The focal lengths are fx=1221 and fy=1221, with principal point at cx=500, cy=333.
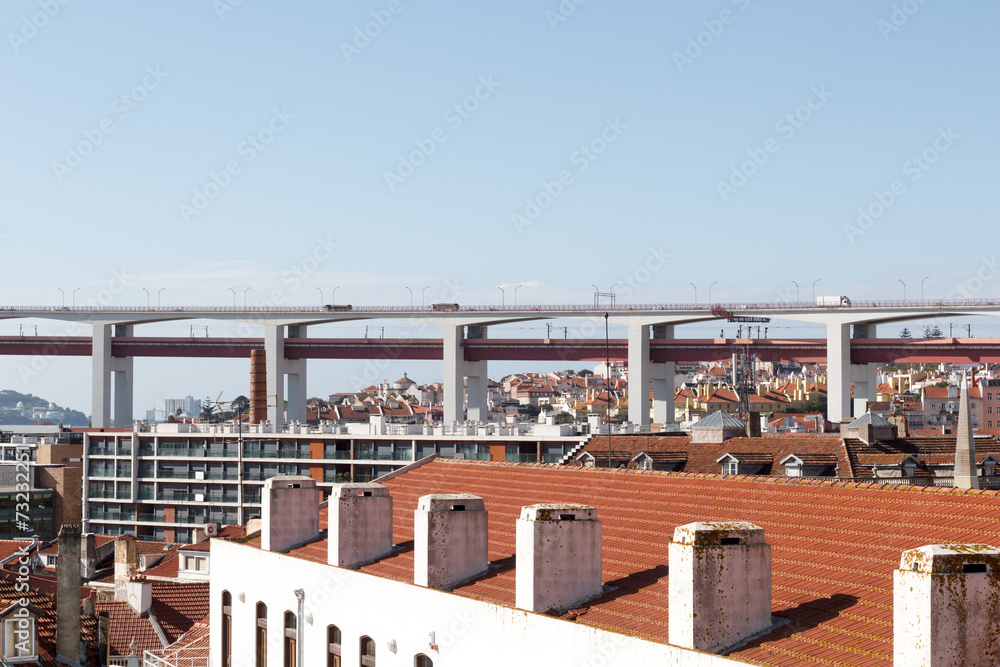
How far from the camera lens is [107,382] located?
11062 centimetres

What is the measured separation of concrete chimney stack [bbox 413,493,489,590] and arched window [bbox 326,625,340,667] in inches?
100

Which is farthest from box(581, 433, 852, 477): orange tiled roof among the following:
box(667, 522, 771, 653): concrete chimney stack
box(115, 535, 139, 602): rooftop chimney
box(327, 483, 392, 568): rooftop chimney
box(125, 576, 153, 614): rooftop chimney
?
box(667, 522, 771, 653): concrete chimney stack

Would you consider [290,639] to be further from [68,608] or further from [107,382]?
[107,382]

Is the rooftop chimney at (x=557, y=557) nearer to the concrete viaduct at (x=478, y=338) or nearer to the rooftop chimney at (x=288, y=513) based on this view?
Result: the rooftop chimney at (x=288, y=513)

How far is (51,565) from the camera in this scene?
52719mm

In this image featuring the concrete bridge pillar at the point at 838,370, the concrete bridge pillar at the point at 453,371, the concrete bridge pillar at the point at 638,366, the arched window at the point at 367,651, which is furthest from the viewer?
the concrete bridge pillar at the point at 453,371

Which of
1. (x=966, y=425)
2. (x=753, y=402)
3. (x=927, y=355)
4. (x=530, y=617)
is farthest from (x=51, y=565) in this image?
(x=753, y=402)

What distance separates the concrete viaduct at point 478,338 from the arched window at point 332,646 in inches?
2884

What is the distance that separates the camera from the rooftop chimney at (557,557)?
14828 millimetres

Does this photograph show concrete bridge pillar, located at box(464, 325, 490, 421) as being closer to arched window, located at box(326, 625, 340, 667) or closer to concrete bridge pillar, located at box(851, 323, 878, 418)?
concrete bridge pillar, located at box(851, 323, 878, 418)

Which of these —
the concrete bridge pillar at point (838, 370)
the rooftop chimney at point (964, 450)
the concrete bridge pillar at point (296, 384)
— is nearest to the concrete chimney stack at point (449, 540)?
the rooftop chimney at point (964, 450)

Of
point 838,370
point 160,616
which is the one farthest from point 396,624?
point 838,370

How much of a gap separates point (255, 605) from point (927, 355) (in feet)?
271

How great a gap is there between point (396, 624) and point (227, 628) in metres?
7.29
